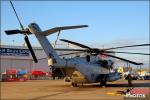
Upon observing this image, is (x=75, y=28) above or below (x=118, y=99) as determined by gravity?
above

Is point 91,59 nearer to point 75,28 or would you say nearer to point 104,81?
point 104,81

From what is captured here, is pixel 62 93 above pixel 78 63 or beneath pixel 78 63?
beneath

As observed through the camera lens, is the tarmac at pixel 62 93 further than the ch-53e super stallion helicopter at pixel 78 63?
No

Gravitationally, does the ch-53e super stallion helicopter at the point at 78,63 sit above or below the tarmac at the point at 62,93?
above

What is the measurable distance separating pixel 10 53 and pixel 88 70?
50319 mm

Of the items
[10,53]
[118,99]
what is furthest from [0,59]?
[118,99]

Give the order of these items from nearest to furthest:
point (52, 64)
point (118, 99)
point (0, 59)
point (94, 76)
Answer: point (118, 99)
point (52, 64)
point (94, 76)
point (0, 59)

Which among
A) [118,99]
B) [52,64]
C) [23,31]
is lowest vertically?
[118,99]

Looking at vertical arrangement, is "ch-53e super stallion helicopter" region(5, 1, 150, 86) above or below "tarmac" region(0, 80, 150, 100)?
above

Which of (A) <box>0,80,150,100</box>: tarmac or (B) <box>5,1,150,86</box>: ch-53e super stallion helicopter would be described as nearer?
(A) <box>0,80,150,100</box>: tarmac

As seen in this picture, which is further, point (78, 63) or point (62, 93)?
point (78, 63)

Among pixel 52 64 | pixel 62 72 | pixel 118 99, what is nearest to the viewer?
pixel 118 99

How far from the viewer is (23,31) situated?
2784cm

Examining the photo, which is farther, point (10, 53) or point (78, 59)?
point (10, 53)
